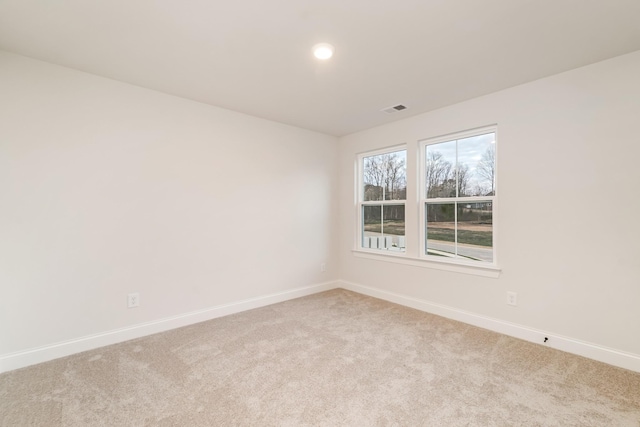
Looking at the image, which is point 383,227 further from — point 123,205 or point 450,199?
point 123,205

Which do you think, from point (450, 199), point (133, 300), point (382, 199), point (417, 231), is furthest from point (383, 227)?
point (133, 300)

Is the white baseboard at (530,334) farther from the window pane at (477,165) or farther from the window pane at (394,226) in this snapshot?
the window pane at (477,165)

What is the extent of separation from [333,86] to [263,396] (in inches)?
103

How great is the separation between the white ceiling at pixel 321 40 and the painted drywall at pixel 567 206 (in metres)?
0.23

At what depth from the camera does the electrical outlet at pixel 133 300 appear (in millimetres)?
2694

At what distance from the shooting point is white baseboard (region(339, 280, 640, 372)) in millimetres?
2209

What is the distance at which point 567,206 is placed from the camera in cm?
248

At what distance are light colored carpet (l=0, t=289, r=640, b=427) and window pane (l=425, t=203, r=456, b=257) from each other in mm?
922

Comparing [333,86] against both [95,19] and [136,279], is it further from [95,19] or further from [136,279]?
[136,279]

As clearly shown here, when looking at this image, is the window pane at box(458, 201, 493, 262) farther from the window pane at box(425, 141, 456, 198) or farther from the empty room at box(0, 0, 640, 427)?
the window pane at box(425, 141, 456, 198)

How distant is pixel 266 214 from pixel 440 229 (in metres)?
2.18

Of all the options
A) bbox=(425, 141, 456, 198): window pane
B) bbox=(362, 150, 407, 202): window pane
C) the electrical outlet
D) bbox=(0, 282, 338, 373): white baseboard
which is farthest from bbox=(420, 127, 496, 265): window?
the electrical outlet

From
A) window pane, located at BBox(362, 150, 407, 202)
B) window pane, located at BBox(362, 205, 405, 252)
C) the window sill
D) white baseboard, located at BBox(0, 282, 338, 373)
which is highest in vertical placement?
window pane, located at BBox(362, 150, 407, 202)

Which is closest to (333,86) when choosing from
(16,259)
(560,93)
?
(560,93)
